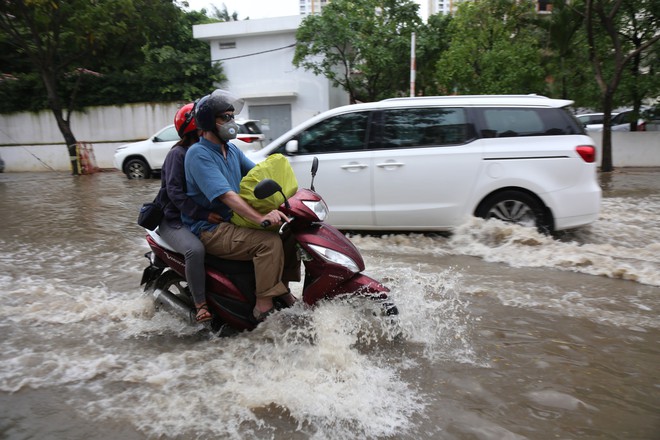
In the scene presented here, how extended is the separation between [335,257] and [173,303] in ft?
4.48

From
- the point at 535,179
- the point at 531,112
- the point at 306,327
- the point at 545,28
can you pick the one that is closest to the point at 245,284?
the point at 306,327

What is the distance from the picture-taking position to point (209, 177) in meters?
3.28

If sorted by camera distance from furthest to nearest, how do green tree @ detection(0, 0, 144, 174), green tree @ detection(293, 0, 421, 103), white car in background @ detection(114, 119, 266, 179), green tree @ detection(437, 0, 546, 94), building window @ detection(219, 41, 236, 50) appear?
building window @ detection(219, 41, 236, 50) → green tree @ detection(293, 0, 421, 103) → green tree @ detection(0, 0, 144, 174) → green tree @ detection(437, 0, 546, 94) → white car in background @ detection(114, 119, 266, 179)

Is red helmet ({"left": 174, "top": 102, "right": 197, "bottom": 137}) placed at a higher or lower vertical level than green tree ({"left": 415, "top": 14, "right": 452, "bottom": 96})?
lower

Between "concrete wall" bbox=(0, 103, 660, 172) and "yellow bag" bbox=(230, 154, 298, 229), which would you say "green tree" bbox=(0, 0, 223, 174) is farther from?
"yellow bag" bbox=(230, 154, 298, 229)

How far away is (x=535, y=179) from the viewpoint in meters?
5.93

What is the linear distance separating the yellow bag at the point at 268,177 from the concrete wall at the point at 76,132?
18.6 m

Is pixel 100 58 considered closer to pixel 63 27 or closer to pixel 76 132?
pixel 63 27

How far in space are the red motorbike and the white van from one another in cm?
284

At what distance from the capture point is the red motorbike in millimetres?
3336

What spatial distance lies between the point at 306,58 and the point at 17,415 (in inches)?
696

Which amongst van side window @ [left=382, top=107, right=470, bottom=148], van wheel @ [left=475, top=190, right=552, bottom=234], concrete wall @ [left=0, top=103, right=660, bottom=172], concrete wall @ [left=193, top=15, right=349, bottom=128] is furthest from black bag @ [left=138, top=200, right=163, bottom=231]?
concrete wall @ [left=0, top=103, right=660, bottom=172]

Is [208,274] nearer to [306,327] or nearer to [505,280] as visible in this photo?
[306,327]

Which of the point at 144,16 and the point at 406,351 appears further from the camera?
the point at 144,16
